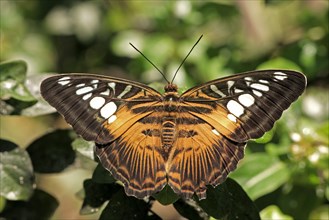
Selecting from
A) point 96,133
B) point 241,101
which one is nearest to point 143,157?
point 96,133

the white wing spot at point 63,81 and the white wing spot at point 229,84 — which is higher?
the white wing spot at point 63,81

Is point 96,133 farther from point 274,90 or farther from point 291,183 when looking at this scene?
point 291,183

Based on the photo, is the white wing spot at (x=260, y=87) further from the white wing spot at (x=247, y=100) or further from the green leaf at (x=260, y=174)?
the green leaf at (x=260, y=174)

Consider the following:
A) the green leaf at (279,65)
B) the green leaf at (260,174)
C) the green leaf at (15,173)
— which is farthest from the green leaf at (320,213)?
the green leaf at (15,173)

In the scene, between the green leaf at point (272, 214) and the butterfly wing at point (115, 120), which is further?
the green leaf at point (272, 214)

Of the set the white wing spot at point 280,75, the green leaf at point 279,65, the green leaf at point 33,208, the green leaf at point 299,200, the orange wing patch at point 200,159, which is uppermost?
the white wing spot at point 280,75

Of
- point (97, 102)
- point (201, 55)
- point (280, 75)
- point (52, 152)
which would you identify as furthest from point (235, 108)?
point (201, 55)
